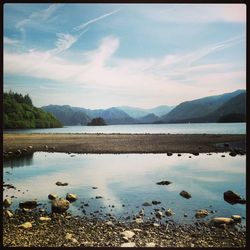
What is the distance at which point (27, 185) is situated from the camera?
5848 millimetres

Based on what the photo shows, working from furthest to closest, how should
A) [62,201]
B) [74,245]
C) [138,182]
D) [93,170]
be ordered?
[93,170] < [138,182] < [62,201] < [74,245]

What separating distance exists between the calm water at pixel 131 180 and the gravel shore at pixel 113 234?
357 millimetres

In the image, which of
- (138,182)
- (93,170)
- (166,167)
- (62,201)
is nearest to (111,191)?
(138,182)

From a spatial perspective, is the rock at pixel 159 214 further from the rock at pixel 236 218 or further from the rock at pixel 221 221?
the rock at pixel 236 218

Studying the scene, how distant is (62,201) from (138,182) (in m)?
2.27

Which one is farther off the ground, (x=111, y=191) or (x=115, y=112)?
(x=115, y=112)

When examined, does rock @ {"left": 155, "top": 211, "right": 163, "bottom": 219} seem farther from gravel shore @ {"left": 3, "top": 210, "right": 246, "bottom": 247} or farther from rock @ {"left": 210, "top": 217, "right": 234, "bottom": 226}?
rock @ {"left": 210, "top": 217, "right": 234, "bottom": 226}

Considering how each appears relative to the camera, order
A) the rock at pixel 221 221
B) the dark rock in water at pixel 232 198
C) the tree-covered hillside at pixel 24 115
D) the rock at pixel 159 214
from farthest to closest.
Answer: the tree-covered hillside at pixel 24 115 → the dark rock in water at pixel 232 198 → the rock at pixel 159 214 → the rock at pixel 221 221

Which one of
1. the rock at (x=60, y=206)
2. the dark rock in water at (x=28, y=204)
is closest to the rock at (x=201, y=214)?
the rock at (x=60, y=206)

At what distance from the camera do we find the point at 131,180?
21.3ft

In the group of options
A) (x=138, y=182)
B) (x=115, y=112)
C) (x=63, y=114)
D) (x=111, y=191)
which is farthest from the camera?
(x=63, y=114)

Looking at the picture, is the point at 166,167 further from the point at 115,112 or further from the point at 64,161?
the point at 64,161

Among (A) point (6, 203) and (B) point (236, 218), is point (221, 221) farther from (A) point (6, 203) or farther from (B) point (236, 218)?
(A) point (6, 203)

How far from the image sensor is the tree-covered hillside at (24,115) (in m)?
9.64
